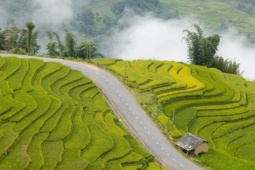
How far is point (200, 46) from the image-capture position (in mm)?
80750

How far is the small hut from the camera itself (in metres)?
42.2

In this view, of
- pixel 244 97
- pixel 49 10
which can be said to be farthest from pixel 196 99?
pixel 49 10

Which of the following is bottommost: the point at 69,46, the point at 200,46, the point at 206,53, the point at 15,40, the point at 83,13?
the point at 206,53

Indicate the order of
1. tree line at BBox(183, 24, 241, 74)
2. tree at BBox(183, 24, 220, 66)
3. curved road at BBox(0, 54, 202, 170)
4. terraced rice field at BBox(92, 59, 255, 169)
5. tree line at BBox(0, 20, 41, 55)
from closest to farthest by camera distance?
curved road at BBox(0, 54, 202, 170) < terraced rice field at BBox(92, 59, 255, 169) < tree line at BBox(0, 20, 41, 55) < tree at BBox(183, 24, 220, 66) < tree line at BBox(183, 24, 241, 74)

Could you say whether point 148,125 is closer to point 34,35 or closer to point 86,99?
point 86,99

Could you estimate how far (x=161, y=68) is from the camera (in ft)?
220

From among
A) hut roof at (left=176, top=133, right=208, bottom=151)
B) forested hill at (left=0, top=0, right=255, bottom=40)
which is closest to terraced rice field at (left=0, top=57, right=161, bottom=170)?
hut roof at (left=176, top=133, right=208, bottom=151)

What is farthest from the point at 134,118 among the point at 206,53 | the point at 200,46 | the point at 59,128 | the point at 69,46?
the point at 206,53

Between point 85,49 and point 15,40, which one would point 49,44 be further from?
point 85,49

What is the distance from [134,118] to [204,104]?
12860 millimetres

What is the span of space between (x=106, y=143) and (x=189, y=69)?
105 feet

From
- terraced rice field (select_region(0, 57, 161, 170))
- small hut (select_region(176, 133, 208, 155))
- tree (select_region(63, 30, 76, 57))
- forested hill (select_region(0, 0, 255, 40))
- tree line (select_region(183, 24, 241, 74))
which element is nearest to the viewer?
terraced rice field (select_region(0, 57, 161, 170))

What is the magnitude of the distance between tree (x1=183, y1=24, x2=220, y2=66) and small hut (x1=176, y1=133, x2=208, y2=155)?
38.5 meters

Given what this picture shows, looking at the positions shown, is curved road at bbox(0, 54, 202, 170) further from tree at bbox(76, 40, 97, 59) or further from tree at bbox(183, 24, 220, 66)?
tree at bbox(183, 24, 220, 66)
